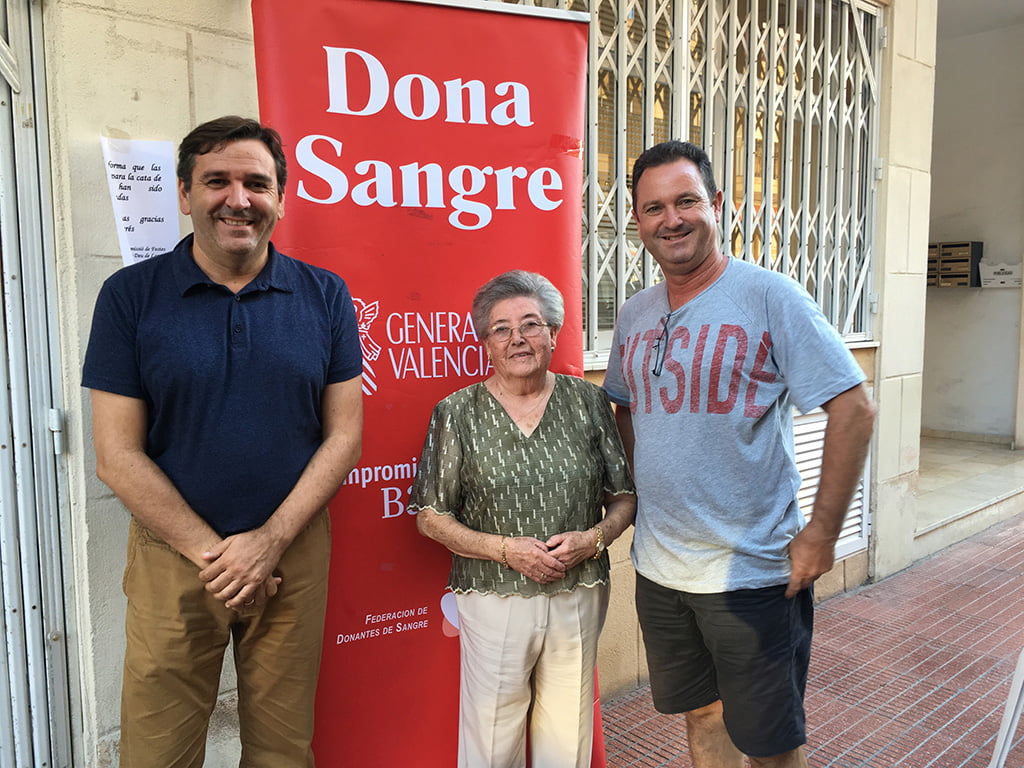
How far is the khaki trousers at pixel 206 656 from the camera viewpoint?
63.6 inches

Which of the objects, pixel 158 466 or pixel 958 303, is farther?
pixel 958 303

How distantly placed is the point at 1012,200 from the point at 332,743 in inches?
325

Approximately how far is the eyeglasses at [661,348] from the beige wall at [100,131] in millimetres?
1366

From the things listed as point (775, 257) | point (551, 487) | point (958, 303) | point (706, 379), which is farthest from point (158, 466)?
point (958, 303)

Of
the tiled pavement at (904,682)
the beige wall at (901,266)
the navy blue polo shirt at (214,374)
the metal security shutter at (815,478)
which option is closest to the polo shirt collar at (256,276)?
the navy blue polo shirt at (214,374)

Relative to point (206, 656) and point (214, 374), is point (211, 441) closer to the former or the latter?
→ point (214, 374)

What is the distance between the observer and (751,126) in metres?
3.78

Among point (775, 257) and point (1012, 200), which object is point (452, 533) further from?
point (1012, 200)

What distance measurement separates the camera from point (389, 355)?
2162 mm

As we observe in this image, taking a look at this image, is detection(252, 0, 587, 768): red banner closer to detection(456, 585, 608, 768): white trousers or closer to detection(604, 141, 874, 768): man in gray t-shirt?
detection(456, 585, 608, 768): white trousers

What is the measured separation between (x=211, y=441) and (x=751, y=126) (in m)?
3.14

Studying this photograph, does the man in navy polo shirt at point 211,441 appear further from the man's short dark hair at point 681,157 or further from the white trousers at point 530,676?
the man's short dark hair at point 681,157

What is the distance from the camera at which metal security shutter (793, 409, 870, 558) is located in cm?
411

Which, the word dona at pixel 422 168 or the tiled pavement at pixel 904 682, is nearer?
the word dona at pixel 422 168
